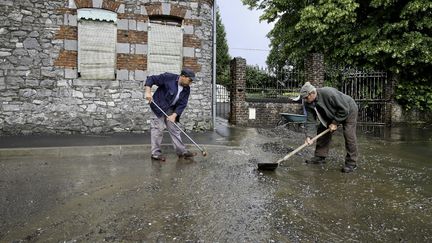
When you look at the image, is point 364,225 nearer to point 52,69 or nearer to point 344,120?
point 344,120

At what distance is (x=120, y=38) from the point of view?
1104 centimetres

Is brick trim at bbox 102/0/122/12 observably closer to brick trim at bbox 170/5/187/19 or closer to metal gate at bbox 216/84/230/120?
brick trim at bbox 170/5/187/19

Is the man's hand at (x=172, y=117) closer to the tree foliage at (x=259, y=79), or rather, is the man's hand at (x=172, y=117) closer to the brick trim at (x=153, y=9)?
the brick trim at (x=153, y=9)

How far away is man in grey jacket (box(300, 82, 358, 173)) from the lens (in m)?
6.63

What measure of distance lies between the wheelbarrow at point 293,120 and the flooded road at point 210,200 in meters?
5.17

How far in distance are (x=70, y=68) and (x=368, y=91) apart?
12.7 m

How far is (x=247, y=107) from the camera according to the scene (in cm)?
1509

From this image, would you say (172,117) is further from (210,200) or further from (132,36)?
(132,36)

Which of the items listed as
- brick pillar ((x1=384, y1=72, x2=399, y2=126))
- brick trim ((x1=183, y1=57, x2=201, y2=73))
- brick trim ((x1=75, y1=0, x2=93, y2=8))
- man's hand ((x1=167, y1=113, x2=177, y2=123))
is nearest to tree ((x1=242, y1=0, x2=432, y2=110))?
brick pillar ((x1=384, y1=72, x2=399, y2=126))

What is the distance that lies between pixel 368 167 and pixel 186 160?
137 inches

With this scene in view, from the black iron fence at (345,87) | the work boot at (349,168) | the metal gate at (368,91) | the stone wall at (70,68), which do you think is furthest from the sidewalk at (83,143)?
the metal gate at (368,91)

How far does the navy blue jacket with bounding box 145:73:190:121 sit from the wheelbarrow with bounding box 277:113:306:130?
6.60 m

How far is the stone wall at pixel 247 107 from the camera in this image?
14.9m

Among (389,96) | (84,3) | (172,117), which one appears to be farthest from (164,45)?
(389,96)
